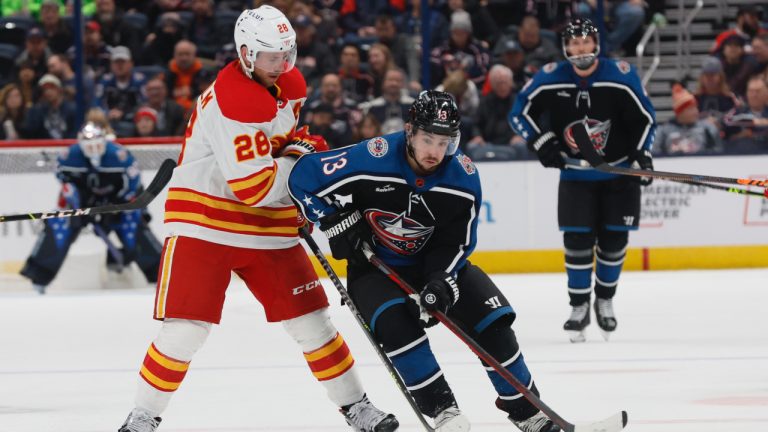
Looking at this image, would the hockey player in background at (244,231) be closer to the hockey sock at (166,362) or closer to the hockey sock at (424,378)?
the hockey sock at (166,362)

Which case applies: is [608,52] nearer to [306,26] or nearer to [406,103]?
[406,103]

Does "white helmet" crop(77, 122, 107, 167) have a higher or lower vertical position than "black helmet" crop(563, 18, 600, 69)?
lower

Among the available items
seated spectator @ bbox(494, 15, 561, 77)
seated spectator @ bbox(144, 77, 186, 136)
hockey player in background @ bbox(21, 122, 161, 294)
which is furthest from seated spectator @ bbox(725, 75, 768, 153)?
hockey player in background @ bbox(21, 122, 161, 294)

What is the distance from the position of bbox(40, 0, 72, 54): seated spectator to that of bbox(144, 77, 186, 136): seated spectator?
2.92 feet

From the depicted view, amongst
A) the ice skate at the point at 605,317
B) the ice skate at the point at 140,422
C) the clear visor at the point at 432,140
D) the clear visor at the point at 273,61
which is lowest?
the ice skate at the point at 605,317

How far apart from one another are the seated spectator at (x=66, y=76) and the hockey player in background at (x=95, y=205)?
0.75 m

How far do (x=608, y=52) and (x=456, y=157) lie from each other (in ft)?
17.8

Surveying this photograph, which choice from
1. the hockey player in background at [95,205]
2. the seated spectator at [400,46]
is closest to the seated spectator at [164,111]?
the hockey player in background at [95,205]

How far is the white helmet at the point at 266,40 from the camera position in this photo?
3.28 m

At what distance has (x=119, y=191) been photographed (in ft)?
25.1

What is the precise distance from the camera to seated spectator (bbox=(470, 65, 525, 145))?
312 inches

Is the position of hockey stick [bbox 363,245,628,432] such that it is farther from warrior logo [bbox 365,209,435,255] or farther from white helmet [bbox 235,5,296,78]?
white helmet [bbox 235,5,296,78]

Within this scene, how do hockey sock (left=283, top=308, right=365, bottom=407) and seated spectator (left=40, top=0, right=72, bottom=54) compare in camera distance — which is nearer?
hockey sock (left=283, top=308, right=365, bottom=407)

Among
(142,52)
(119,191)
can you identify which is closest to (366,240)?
(119,191)
